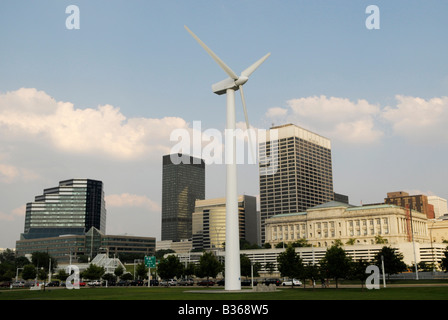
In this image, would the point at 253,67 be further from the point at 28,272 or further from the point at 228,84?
the point at 28,272

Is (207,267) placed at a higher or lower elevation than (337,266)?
lower

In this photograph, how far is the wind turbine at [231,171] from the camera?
2512 inches

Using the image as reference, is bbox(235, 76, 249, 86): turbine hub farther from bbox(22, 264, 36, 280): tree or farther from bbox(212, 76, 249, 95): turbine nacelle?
bbox(22, 264, 36, 280): tree

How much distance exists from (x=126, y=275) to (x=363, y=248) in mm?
104993

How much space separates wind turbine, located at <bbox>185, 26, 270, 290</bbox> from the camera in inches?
2512

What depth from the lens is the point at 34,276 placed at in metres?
155

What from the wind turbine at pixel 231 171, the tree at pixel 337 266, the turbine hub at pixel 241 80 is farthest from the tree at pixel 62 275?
the turbine hub at pixel 241 80

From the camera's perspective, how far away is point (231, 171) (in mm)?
65625

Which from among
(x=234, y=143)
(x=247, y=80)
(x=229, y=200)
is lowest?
(x=229, y=200)

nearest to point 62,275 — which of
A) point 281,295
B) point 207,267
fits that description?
point 207,267

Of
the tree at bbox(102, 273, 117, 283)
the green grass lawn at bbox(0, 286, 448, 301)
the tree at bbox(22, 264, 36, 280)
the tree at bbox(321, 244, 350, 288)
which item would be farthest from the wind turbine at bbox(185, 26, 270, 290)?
the tree at bbox(22, 264, 36, 280)

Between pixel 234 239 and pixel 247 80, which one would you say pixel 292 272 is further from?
pixel 247 80

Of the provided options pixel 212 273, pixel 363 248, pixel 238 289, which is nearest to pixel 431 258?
pixel 363 248
